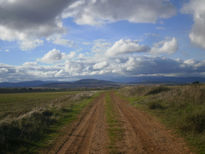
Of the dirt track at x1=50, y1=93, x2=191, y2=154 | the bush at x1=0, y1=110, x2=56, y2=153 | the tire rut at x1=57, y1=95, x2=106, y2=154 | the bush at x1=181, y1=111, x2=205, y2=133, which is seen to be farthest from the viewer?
the bush at x1=181, y1=111, x2=205, y2=133

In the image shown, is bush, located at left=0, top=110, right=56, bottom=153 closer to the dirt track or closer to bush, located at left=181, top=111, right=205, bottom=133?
the dirt track

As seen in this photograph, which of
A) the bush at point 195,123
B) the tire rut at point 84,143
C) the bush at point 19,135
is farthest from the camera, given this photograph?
the bush at point 195,123

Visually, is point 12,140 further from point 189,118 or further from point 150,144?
point 189,118

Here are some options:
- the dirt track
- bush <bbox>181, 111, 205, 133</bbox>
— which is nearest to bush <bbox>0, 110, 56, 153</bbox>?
the dirt track

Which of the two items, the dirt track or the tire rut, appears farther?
the tire rut

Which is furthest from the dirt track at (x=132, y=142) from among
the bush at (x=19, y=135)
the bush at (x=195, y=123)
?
the bush at (x=19, y=135)

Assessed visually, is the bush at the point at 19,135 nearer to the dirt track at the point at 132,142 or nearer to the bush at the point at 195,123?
the dirt track at the point at 132,142

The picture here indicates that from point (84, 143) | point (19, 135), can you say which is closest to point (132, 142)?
point (84, 143)

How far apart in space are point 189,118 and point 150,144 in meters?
3.74

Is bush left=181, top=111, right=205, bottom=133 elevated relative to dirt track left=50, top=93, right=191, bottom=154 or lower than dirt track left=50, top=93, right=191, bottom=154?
elevated

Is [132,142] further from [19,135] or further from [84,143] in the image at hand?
[19,135]

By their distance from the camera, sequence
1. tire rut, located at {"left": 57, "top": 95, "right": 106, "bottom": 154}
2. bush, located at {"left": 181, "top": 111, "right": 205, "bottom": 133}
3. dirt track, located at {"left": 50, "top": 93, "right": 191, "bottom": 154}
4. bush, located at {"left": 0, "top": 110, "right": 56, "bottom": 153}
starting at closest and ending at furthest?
1. dirt track, located at {"left": 50, "top": 93, "right": 191, "bottom": 154}
2. tire rut, located at {"left": 57, "top": 95, "right": 106, "bottom": 154}
3. bush, located at {"left": 0, "top": 110, "right": 56, "bottom": 153}
4. bush, located at {"left": 181, "top": 111, "right": 205, "bottom": 133}

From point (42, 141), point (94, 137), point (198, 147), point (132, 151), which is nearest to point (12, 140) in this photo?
point (42, 141)

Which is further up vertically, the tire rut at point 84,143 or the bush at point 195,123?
the bush at point 195,123
